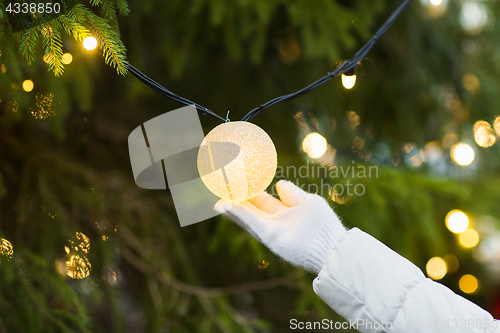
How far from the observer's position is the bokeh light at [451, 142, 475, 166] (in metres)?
1.86

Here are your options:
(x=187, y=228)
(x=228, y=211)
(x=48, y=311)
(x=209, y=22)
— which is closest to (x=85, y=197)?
(x=48, y=311)

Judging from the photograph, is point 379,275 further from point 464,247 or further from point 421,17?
point 464,247

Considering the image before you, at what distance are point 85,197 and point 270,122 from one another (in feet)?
2.75

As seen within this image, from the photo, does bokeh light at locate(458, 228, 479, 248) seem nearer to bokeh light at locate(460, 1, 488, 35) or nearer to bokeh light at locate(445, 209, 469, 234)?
bokeh light at locate(445, 209, 469, 234)

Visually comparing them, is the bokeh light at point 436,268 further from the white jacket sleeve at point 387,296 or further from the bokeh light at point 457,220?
the white jacket sleeve at point 387,296

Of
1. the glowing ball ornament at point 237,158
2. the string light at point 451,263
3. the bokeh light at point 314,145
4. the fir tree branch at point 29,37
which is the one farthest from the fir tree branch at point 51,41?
the string light at point 451,263

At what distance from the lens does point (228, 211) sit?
658 mm

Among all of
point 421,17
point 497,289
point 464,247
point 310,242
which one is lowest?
point 310,242

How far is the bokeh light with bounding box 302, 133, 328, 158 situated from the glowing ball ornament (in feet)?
2.32

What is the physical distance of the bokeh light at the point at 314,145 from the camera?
1334mm

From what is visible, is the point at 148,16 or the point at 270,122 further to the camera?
the point at 270,122

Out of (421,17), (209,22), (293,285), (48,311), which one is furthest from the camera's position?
(421,17)

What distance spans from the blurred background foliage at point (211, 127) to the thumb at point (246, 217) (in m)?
0.37

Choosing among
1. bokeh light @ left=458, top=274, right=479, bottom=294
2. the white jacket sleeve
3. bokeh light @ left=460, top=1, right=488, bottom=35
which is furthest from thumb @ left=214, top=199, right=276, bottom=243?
bokeh light @ left=458, top=274, right=479, bottom=294
